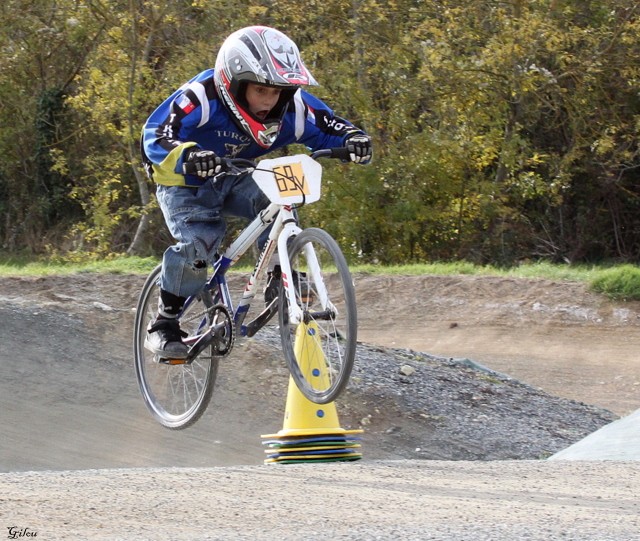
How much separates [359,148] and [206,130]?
90cm

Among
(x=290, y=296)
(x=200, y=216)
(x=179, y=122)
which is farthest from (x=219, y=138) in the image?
(x=290, y=296)

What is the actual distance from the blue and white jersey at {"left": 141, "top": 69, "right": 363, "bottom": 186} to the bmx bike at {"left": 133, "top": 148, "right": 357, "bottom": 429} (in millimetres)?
364

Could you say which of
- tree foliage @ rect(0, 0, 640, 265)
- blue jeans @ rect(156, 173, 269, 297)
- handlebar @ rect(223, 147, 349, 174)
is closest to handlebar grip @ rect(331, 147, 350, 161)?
handlebar @ rect(223, 147, 349, 174)

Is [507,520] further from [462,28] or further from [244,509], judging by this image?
[462,28]

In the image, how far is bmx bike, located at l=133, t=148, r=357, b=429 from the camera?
626cm

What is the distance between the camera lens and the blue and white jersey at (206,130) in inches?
262

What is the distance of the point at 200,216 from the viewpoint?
A: 22.5 feet

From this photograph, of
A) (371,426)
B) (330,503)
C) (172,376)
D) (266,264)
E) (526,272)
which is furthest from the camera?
(526,272)

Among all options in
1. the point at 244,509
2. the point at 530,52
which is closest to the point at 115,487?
the point at 244,509

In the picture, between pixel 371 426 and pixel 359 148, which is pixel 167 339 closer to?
pixel 359 148

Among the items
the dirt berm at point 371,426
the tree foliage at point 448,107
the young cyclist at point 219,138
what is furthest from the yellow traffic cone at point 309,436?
the tree foliage at point 448,107

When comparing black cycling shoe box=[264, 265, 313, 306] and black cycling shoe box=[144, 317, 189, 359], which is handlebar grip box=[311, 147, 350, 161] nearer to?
black cycling shoe box=[264, 265, 313, 306]

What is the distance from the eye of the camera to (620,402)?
1204 cm

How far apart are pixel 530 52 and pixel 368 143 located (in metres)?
12.9
